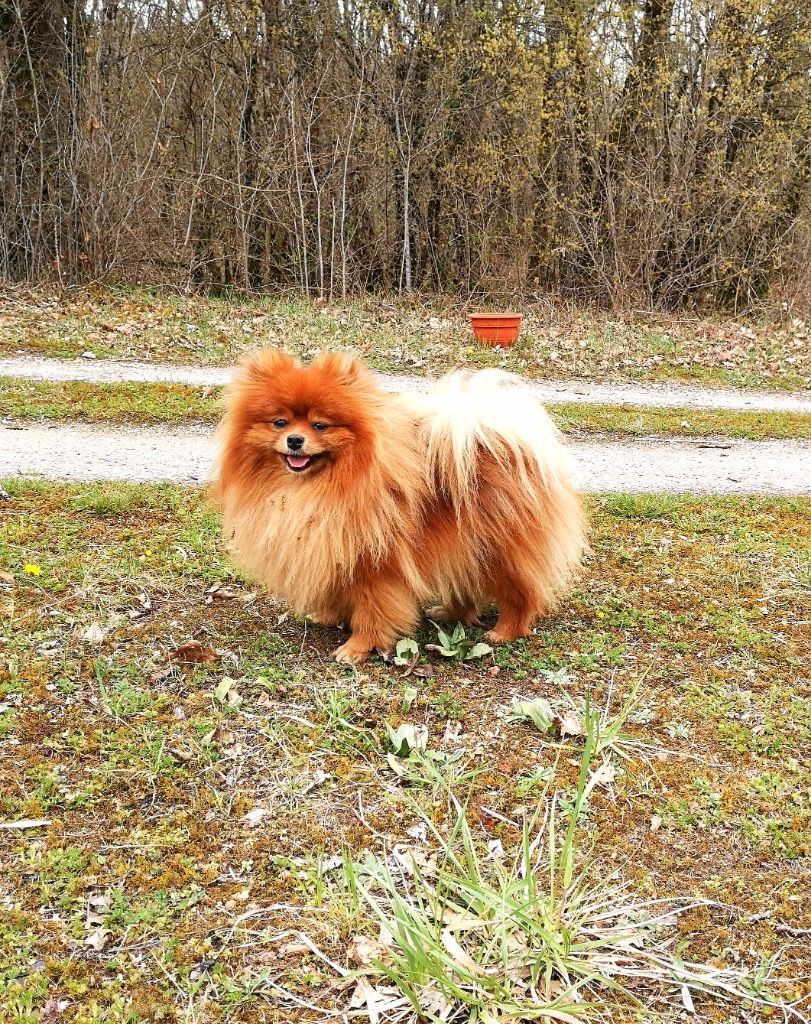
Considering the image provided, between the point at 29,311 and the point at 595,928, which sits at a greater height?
the point at 29,311

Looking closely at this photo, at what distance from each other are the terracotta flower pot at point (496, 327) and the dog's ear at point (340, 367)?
26.0ft

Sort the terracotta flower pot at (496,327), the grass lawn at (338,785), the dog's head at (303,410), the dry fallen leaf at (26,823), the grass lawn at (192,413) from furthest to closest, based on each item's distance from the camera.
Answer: the terracotta flower pot at (496,327) → the grass lawn at (192,413) → the dog's head at (303,410) → the dry fallen leaf at (26,823) → the grass lawn at (338,785)

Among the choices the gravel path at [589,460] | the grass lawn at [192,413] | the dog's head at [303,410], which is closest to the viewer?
the dog's head at [303,410]

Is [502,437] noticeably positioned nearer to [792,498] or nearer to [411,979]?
[411,979]

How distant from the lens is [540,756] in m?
3.27

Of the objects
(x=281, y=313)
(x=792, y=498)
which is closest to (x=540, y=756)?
(x=792, y=498)

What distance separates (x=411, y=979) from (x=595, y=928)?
1.86ft

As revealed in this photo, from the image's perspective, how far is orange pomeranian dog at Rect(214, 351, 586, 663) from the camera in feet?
11.6

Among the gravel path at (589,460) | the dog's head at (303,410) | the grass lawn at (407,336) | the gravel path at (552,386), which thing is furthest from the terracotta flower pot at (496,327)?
the dog's head at (303,410)

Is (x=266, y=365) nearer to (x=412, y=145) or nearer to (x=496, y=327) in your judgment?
(x=496, y=327)

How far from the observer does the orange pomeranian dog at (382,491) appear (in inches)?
139

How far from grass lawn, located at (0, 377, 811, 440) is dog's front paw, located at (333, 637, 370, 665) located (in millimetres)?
4429

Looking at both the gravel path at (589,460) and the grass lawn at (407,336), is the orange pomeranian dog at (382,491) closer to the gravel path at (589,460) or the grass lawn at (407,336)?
the gravel path at (589,460)

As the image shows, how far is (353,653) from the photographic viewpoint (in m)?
3.85
